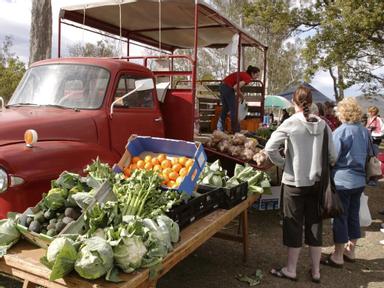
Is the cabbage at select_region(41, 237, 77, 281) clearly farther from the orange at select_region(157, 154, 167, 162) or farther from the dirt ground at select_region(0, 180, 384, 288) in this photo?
the dirt ground at select_region(0, 180, 384, 288)

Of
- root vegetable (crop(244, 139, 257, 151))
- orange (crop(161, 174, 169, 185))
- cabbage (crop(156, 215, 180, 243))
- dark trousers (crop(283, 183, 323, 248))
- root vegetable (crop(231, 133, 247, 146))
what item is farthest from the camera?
root vegetable (crop(231, 133, 247, 146))

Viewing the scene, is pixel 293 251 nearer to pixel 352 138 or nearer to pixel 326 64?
pixel 352 138

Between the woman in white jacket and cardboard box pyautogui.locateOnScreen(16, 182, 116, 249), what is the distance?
2.04 meters

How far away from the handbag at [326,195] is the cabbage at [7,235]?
3036 millimetres

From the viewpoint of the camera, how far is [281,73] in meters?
40.4

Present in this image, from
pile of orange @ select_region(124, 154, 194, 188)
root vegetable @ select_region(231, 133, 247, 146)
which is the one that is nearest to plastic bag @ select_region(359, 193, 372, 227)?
root vegetable @ select_region(231, 133, 247, 146)

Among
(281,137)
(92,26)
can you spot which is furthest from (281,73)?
(281,137)

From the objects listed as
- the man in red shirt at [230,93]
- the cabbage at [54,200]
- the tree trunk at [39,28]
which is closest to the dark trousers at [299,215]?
the cabbage at [54,200]

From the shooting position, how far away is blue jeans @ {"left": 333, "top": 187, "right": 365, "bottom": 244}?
515cm

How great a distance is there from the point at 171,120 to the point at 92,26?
2860 millimetres

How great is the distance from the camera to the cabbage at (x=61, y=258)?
2.28 metres

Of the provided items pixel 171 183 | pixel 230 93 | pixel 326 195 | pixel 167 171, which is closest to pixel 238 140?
pixel 230 93

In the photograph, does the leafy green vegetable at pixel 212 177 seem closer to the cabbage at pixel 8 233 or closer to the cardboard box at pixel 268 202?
the cabbage at pixel 8 233

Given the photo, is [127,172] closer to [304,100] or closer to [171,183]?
[171,183]
